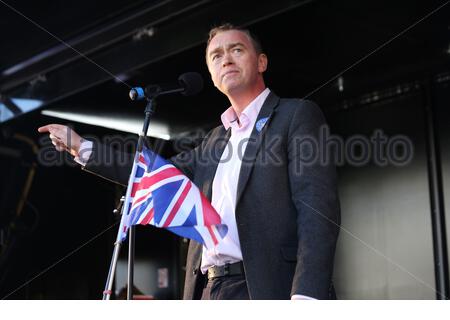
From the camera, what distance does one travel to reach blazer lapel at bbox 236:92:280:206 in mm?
2082

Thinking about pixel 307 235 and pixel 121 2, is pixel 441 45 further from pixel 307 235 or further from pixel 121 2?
pixel 307 235

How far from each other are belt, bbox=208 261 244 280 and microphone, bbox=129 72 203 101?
52 cm

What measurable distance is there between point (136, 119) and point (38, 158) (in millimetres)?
863

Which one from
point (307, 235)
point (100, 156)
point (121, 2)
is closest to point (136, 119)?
point (121, 2)

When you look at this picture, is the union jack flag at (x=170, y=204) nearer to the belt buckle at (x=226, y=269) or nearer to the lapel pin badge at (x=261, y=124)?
the belt buckle at (x=226, y=269)

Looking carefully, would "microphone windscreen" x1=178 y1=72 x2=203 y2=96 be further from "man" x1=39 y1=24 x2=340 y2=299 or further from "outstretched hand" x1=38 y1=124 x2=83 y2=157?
"outstretched hand" x1=38 y1=124 x2=83 y2=157

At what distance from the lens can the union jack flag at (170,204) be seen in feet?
6.42

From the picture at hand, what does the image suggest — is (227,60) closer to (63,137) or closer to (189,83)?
(189,83)

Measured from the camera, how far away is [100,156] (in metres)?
2.28

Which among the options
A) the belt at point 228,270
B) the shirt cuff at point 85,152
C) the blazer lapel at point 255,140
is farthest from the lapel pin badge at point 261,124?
the shirt cuff at point 85,152

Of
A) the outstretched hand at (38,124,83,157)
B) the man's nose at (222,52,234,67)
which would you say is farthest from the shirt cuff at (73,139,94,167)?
the man's nose at (222,52,234,67)
